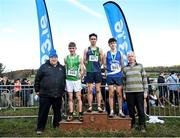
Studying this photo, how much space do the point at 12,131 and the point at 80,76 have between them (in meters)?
2.14

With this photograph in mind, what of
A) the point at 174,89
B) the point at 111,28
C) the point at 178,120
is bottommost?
the point at 178,120

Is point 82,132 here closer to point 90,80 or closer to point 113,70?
point 90,80

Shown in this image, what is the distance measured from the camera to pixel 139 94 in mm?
8383

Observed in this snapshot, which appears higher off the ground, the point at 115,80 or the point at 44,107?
the point at 115,80

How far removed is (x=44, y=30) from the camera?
12.8 metres

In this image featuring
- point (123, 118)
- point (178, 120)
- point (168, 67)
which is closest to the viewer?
point (123, 118)

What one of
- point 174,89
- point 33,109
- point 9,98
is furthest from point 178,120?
point 9,98

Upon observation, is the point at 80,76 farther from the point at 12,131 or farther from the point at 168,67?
the point at 168,67

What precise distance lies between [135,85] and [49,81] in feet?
6.76

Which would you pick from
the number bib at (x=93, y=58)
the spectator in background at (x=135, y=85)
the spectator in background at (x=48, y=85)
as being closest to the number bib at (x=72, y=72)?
the spectator in background at (x=48, y=85)

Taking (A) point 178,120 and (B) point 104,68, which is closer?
(B) point 104,68

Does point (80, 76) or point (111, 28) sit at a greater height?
point (111, 28)

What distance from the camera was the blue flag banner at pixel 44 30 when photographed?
12586 millimetres

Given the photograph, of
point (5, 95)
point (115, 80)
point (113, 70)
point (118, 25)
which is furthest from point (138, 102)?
point (5, 95)
